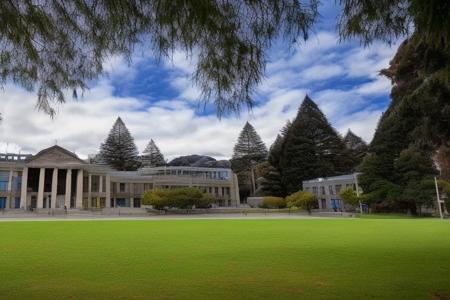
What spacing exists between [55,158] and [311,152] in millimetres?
40618

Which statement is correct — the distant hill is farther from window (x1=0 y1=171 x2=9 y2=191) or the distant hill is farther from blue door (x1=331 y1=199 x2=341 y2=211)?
window (x1=0 y1=171 x2=9 y2=191)

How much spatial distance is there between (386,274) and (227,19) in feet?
18.4

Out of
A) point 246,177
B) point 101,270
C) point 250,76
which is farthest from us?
point 246,177

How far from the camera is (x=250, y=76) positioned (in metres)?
4.51

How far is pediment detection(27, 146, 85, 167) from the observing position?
5694cm

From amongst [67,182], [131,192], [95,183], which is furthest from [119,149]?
[67,182]

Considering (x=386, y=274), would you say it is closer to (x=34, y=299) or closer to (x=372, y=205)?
(x=34, y=299)

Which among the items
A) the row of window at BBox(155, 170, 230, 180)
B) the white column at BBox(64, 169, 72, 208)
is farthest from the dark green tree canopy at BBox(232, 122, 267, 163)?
the white column at BBox(64, 169, 72, 208)

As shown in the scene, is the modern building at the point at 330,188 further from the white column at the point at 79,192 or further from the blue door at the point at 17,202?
the blue door at the point at 17,202

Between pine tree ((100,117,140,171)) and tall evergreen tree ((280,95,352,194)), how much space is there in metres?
31.7

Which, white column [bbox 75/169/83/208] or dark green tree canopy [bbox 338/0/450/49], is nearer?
dark green tree canopy [bbox 338/0/450/49]

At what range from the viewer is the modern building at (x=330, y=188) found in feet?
184

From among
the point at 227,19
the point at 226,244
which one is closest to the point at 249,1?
the point at 227,19

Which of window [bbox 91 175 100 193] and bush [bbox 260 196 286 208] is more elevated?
window [bbox 91 175 100 193]
